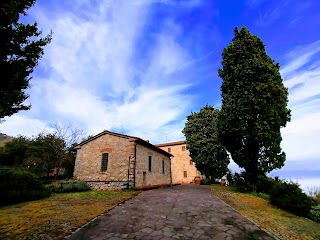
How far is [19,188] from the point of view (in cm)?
1152

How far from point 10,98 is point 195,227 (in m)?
9.15

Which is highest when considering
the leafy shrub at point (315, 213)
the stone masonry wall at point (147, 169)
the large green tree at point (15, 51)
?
the large green tree at point (15, 51)

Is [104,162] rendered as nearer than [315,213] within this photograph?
No

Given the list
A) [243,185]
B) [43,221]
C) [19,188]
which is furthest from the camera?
[243,185]

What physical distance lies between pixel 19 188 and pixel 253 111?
1645cm

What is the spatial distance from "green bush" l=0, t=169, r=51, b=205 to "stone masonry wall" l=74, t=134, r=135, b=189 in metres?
6.15

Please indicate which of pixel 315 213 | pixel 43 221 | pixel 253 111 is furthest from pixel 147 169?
pixel 315 213

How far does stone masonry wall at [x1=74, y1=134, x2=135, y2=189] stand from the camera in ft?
59.1

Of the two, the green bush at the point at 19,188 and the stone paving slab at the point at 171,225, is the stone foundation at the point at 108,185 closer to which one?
the green bush at the point at 19,188

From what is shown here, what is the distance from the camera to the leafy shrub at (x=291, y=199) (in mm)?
9297

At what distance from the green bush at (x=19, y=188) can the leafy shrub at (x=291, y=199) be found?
14.0m

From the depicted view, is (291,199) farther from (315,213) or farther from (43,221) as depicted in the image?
(43,221)

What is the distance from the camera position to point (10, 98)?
8539mm

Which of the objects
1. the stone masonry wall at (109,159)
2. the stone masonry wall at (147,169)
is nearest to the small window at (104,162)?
the stone masonry wall at (109,159)
